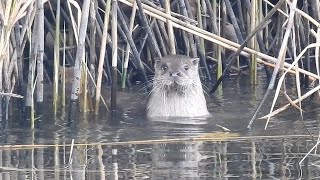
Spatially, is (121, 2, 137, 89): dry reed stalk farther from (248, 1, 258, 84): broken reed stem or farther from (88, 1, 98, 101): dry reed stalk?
(248, 1, 258, 84): broken reed stem

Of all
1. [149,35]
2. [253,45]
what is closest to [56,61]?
[149,35]

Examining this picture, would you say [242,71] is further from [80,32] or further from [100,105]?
[80,32]

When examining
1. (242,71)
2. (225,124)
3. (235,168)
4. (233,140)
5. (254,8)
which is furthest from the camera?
(242,71)

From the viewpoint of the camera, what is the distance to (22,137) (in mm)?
6160

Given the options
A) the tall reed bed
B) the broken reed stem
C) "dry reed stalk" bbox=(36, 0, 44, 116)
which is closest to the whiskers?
the tall reed bed

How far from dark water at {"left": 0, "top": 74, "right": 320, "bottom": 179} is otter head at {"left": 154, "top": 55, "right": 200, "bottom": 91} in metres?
0.31

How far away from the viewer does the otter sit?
293 inches

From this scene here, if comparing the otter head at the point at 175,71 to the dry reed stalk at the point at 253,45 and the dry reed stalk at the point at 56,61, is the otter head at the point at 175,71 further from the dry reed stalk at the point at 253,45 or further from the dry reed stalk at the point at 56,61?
the dry reed stalk at the point at 56,61

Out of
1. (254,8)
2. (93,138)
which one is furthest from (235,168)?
(254,8)

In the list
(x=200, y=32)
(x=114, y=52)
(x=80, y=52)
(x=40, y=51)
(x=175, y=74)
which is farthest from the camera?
(x=200, y=32)

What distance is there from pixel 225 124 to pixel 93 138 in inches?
42.3

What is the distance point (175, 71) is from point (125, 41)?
103 centimetres

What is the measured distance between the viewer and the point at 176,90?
7.71 metres

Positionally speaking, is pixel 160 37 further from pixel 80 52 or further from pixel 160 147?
pixel 160 147
